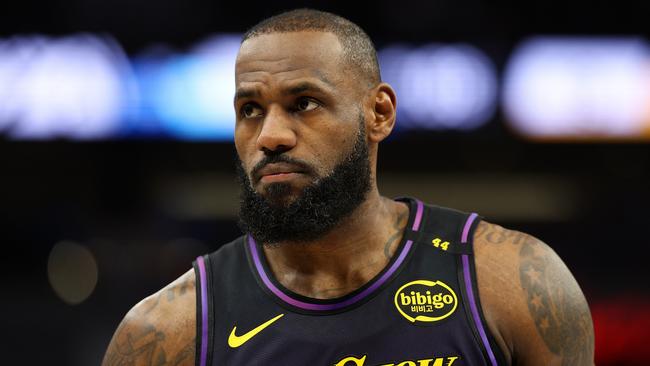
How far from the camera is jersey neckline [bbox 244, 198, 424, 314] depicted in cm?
352

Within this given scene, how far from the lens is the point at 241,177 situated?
144 inches

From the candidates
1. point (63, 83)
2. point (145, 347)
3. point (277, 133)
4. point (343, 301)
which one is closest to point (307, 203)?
point (277, 133)

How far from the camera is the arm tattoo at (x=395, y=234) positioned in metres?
3.69

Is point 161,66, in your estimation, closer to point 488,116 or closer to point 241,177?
point 488,116

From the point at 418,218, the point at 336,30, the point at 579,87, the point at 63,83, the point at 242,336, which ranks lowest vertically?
the point at 242,336

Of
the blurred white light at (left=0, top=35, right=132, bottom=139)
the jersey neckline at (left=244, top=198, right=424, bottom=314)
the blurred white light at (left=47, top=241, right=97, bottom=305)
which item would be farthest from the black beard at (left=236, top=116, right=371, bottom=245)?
the blurred white light at (left=47, top=241, right=97, bottom=305)

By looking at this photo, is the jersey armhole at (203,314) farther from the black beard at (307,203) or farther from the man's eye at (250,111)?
the man's eye at (250,111)

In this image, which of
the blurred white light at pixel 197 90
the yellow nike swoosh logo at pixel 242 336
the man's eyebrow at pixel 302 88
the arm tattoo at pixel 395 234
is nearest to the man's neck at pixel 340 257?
the arm tattoo at pixel 395 234

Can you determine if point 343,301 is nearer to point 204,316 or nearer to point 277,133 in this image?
point 204,316

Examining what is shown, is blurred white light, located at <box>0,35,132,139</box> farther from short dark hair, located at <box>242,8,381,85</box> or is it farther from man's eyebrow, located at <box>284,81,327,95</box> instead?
man's eyebrow, located at <box>284,81,327,95</box>

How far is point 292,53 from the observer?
351cm

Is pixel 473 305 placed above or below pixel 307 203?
below

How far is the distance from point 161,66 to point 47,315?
10.8 feet

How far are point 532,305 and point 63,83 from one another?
8.30 m
